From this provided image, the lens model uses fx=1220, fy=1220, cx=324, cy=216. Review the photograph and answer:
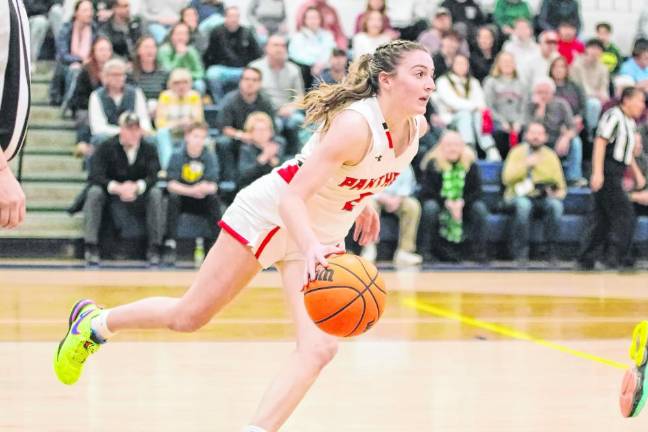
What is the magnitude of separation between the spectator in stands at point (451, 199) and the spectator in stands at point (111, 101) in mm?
2839

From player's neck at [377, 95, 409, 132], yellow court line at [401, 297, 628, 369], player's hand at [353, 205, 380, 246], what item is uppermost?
player's neck at [377, 95, 409, 132]

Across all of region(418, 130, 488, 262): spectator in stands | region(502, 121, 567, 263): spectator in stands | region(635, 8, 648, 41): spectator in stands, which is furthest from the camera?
region(635, 8, 648, 41): spectator in stands

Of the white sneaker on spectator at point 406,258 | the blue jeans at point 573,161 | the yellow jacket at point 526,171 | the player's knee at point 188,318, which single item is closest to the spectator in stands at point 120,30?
the white sneaker on spectator at point 406,258

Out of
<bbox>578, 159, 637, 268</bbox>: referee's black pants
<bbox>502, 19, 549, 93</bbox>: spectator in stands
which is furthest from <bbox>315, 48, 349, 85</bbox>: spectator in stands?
<bbox>578, 159, 637, 268</bbox>: referee's black pants

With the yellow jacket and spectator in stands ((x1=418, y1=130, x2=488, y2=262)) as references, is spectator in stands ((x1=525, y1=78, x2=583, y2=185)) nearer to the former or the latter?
the yellow jacket

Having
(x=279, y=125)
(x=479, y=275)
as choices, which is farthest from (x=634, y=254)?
(x=279, y=125)

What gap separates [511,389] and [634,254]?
750cm

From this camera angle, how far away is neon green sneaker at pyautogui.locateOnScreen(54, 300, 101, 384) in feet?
17.4

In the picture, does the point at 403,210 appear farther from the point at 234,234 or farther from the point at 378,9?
the point at 234,234

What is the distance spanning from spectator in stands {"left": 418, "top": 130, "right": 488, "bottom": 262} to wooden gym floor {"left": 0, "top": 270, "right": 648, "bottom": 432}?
202 centimetres

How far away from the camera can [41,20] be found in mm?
13281

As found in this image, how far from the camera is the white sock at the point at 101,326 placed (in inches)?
206

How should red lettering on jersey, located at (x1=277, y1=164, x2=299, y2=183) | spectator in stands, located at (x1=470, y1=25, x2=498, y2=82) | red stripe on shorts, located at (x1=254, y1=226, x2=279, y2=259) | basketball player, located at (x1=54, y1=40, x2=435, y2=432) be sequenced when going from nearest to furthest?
1. basketball player, located at (x1=54, y1=40, x2=435, y2=432)
2. red stripe on shorts, located at (x1=254, y1=226, x2=279, y2=259)
3. red lettering on jersey, located at (x1=277, y1=164, x2=299, y2=183)
4. spectator in stands, located at (x1=470, y1=25, x2=498, y2=82)

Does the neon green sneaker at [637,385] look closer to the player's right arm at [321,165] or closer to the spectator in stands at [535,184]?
the player's right arm at [321,165]
